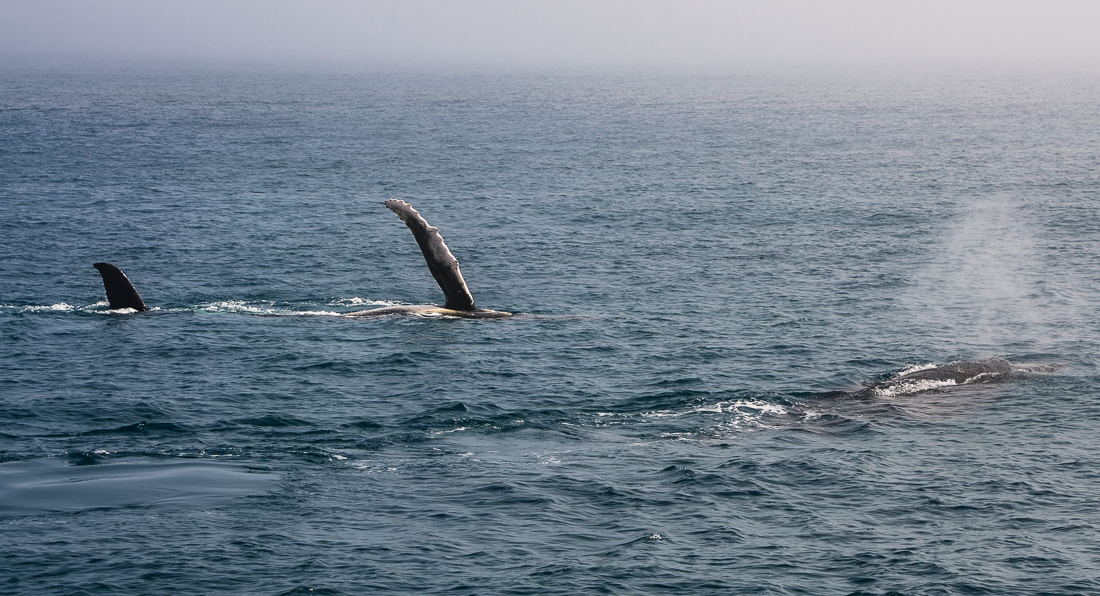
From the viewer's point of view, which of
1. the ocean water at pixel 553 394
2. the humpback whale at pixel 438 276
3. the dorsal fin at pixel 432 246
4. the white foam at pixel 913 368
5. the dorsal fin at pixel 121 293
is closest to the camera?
the ocean water at pixel 553 394

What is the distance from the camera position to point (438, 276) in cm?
4669

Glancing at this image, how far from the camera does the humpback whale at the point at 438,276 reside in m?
45.3

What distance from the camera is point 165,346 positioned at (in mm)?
43969

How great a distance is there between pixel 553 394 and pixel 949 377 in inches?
546

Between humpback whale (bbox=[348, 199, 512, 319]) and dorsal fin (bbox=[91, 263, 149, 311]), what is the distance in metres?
9.36

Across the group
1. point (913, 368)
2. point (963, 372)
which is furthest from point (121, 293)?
point (963, 372)

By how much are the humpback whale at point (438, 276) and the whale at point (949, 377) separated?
679 inches

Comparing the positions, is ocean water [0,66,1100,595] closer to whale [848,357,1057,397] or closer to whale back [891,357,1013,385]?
whale [848,357,1057,397]

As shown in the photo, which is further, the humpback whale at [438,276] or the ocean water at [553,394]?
the humpback whale at [438,276]

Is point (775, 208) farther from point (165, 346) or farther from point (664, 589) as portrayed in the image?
point (664, 589)

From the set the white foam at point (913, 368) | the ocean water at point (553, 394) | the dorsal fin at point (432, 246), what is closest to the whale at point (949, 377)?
the white foam at point (913, 368)

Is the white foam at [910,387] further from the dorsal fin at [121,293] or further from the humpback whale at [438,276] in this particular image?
the dorsal fin at [121,293]

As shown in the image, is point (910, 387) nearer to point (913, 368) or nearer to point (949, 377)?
point (949, 377)

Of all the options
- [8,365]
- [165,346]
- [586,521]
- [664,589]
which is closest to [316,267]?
Answer: [165,346]
